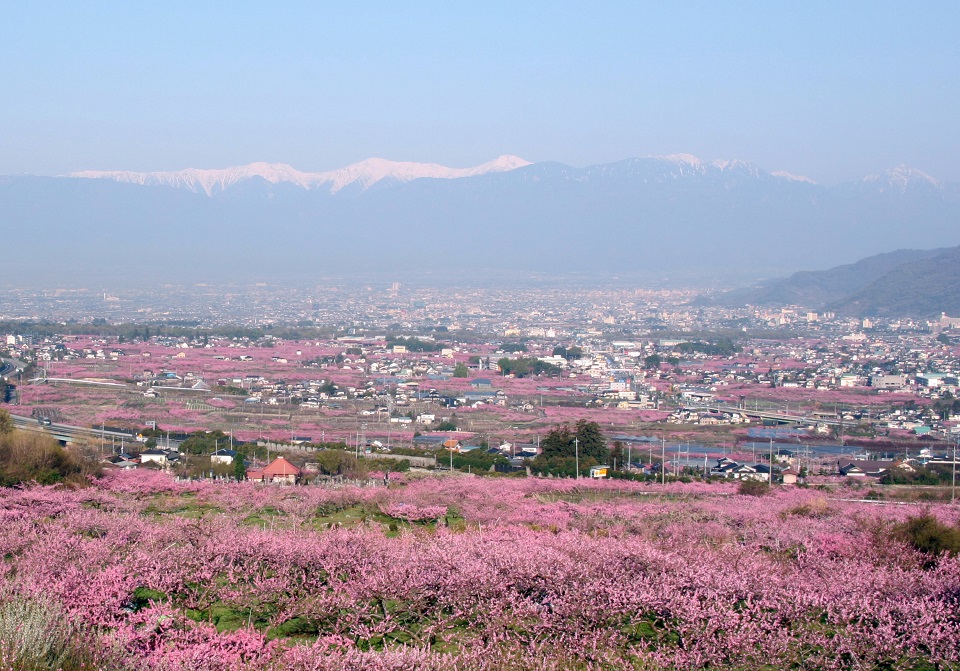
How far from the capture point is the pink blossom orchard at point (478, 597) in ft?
17.5

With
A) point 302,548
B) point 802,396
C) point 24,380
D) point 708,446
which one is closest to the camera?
point 302,548

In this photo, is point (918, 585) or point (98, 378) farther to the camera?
point (98, 378)

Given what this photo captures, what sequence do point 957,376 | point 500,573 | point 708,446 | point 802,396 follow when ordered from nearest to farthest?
1. point 500,573
2. point 708,446
3. point 802,396
4. point 957,376

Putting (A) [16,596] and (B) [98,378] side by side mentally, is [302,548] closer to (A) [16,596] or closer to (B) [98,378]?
(A) [16,596]

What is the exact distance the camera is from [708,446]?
2753 cm

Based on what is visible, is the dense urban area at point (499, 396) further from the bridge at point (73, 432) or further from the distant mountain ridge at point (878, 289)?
the distant mountain ridge at point (878, 289)

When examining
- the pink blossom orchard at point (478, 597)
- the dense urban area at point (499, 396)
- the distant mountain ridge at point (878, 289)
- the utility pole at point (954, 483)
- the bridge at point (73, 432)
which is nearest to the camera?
the pink blossom orchard at point (478, 597)

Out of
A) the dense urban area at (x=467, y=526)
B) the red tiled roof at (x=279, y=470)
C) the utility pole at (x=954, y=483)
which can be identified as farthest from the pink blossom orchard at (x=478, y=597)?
the red tiled roof at (x=279, y=470)

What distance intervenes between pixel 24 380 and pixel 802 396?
28.4 m

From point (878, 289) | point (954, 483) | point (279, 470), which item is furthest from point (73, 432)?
point (878, 289)

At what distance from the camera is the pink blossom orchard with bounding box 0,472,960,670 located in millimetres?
5348

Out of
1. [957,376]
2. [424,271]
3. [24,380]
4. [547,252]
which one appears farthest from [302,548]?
[547,252]

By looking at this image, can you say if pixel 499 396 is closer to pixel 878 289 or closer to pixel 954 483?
pixel 954 483

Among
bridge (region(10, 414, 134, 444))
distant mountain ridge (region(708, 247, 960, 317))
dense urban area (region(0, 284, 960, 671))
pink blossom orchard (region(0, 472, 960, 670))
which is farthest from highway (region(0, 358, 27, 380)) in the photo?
distant mountain ridge (region(708, 247, 960, 317))
